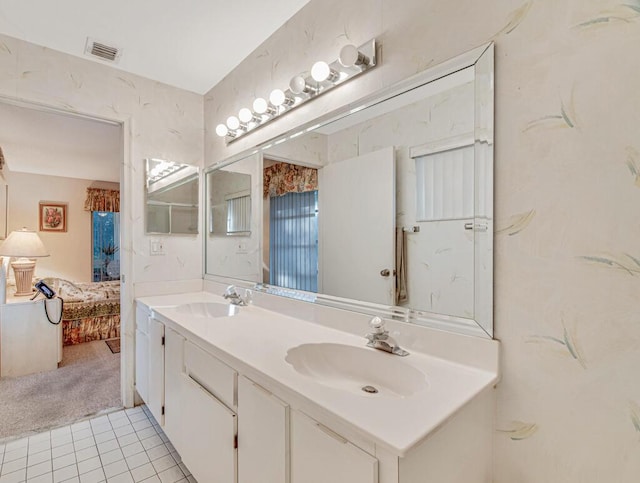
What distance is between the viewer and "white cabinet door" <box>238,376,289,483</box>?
91 cm

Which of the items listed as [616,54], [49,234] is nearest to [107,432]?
[616,54]

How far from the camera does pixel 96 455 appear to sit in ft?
5.74

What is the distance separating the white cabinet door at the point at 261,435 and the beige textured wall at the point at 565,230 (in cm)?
62

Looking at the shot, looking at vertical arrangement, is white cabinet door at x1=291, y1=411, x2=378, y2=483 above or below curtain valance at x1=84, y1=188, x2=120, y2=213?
below

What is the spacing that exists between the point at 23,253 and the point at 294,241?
3294 millimetres

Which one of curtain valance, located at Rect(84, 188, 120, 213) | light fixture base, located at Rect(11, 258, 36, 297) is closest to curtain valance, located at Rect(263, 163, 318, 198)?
light fixture base, located at Rect(11, 258, 36, 297)

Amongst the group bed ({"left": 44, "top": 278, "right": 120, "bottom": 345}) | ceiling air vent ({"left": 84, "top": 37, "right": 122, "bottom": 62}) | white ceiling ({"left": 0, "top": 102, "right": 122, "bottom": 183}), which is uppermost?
ceiling air vent ({"left": 84, "top": 37, "right": 122, "bottom": 62})

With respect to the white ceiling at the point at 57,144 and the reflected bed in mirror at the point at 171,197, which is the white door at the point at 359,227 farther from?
the white ceiling at the point at 57,144

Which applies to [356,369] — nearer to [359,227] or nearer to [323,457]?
[323,457]

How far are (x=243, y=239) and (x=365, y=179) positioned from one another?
3.43 ft

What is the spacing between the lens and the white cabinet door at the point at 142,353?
2.01m

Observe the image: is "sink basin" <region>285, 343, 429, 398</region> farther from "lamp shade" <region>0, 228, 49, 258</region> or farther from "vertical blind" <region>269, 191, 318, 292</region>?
"lamp shade" <region>0, 228, 49, 258</region>

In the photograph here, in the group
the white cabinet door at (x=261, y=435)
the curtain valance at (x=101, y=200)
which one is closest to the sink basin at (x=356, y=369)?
the white cabinet door at (x=261, y=435)

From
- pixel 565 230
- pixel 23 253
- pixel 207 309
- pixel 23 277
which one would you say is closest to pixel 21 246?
pixel 23 253
